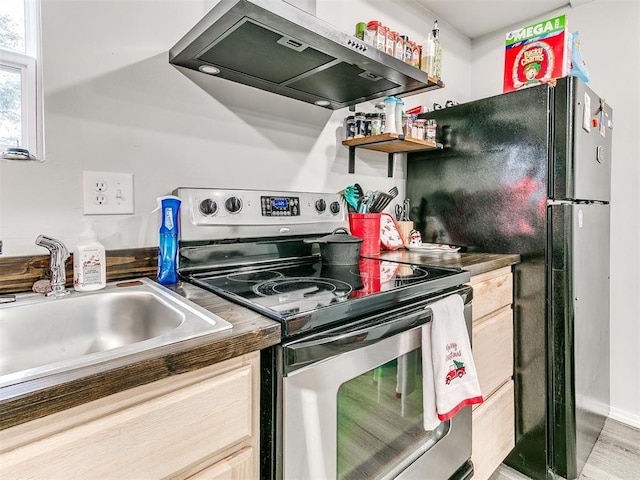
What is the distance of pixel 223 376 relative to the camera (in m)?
0.62

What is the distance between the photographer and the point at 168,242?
106 centimetres

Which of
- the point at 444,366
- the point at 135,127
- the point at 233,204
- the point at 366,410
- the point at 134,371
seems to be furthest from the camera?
the point at 233,204

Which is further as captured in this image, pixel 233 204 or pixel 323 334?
pixel 233 204

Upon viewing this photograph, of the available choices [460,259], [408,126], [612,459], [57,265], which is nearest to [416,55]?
[408,126]

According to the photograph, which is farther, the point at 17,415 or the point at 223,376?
the point at 223,376

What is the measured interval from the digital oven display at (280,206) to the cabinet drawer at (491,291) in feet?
2.31

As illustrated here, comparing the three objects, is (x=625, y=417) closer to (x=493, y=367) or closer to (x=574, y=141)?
(x=493, y=367)

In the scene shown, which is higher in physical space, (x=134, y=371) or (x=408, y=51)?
(x=408, y=51)

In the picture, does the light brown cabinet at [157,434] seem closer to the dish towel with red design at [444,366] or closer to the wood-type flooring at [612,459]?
the dish towel with red design at [444,366]

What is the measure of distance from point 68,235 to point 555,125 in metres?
1.76

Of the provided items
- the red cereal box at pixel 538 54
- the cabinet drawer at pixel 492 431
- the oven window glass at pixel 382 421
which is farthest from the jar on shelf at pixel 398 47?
the cabinet drawer at pixel 492 431

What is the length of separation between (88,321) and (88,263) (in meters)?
0.15

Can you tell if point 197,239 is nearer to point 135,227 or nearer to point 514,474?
point 135,227

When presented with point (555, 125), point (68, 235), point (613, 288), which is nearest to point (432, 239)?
point (555, 125)
